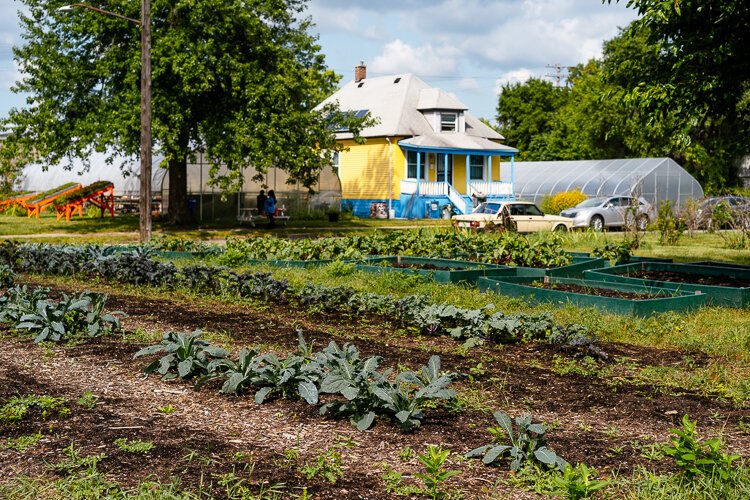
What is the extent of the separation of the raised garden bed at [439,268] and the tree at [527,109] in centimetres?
5969

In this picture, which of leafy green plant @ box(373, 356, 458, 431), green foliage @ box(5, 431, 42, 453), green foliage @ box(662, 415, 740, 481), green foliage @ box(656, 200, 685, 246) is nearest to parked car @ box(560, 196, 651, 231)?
green foliage @ box(656, 200, 685, 246)

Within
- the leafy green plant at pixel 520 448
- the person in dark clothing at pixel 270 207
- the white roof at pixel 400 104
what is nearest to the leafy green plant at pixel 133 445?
the leafy green plant at pixel 520 448

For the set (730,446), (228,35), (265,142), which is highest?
(228,35)

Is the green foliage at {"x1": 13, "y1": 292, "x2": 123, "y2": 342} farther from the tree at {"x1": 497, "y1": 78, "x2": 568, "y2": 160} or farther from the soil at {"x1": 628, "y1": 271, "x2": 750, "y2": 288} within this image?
the tree at {"x1": 497, "y1": 78, "x2": 568, "y2": 160}

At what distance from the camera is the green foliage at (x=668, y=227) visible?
21828mm

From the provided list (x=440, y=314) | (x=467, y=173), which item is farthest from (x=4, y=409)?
(x=467, y=173)

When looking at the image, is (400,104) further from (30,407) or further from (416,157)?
(30,407)

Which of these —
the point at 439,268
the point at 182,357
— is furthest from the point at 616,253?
the point at 182,357

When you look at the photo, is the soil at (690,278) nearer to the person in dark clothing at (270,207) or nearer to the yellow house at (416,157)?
the person in dark clothing at (270,207)

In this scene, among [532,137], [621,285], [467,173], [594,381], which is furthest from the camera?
[532,137]

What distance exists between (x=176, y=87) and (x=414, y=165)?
19956 mm

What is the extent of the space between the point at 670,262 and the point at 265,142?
14.9m

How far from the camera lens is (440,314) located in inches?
317

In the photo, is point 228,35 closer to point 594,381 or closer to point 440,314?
point 440,314
